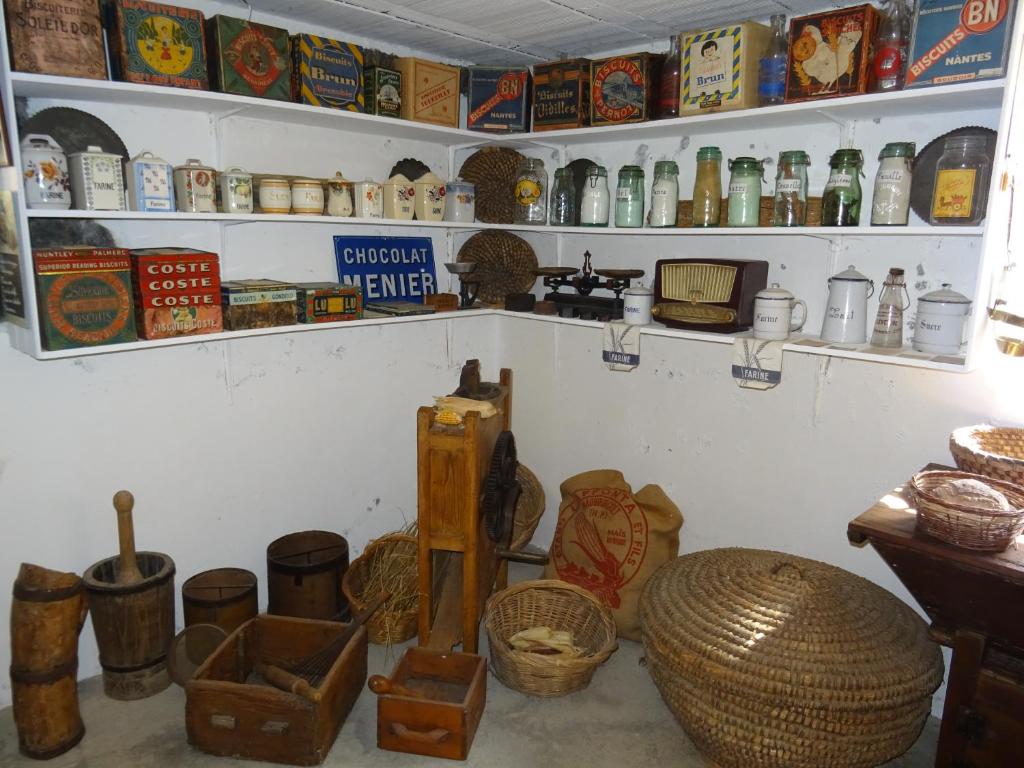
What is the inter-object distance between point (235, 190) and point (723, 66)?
1525 mm

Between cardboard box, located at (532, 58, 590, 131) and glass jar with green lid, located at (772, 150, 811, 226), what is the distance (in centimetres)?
75

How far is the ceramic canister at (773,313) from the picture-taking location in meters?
2.27

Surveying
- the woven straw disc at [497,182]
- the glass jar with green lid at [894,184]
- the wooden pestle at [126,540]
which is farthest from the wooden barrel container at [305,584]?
the glass jar with green lid at [894,184]

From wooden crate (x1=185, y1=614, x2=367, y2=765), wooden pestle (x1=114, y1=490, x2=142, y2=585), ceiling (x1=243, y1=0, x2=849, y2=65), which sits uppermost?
ceiling (x1=243, y1=0, x2=849, y2=65)

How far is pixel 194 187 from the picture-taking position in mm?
2145

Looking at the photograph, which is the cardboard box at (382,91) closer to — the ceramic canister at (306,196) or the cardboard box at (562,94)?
the ceramic canister at (306,196)

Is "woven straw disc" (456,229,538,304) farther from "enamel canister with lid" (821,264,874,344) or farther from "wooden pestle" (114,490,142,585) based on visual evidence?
"wooden pestle" (114,490,142,585)

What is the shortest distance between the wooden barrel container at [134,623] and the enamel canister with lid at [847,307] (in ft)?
7.11

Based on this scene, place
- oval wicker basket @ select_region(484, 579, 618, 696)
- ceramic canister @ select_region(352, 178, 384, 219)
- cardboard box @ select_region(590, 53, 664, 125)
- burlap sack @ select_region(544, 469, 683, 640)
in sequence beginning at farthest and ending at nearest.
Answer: burlap sack @ select_region(544, 469, 683, 640) → ceramic canister @ select_region(352, 178, 384, 219) → cardboard box @ select_region(590, 53, 664, 125) → oval wicker basket @ select_region(484, 579, 618, 696)

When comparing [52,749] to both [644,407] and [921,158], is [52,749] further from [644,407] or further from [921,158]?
[921,158]

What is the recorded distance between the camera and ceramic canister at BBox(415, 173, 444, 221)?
2.69 m

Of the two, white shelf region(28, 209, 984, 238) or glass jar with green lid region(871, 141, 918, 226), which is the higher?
glass jar with green lid region(871, 141, 918, 226)

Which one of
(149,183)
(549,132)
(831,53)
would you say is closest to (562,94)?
(549,132)

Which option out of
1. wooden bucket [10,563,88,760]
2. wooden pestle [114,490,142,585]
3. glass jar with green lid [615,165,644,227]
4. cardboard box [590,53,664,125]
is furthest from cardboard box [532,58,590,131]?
wooden bucket [10,563,88,760]
